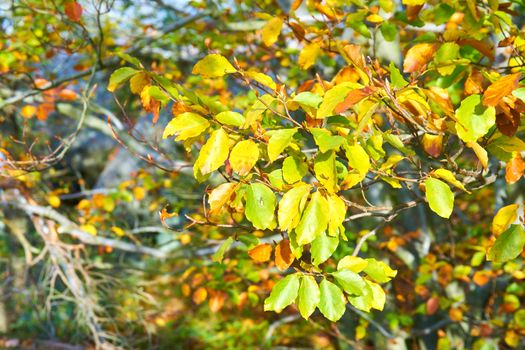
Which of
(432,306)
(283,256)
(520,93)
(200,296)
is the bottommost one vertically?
(432,306)

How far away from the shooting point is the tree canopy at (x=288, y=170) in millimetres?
1399

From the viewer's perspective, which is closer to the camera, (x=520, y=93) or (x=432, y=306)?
(x=520, y=93)

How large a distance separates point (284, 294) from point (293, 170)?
0.34 meters

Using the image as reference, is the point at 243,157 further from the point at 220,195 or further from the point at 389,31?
the point at 389,31

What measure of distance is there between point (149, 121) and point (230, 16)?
384 cm

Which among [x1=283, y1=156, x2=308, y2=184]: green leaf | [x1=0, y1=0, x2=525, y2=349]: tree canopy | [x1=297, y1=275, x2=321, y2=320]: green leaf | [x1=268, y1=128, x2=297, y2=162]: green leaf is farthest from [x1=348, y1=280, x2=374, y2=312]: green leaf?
[x1=268, y1=128, x2=297, y2=162]: green leaf

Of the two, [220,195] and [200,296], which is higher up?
[220,195]

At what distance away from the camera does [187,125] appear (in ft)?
4.43

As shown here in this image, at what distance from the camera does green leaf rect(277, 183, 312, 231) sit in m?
1.32

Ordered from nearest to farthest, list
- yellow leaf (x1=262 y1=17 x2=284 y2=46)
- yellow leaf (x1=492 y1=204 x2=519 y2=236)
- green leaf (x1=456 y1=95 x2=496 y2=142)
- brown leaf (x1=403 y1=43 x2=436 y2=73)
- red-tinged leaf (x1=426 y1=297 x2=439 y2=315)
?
green leaf (x1=456 y1=95 x2=496 y2=142) → yellow leaf (x1=492 y1=204 x2=519 y2=236) → brown leaf (x1=403 y1=43 x2=436 y2=73) → yellow leaf (x1=262 y1=17 x2=284 y2=46) → red-tinged leaf (x1=426 y1=297 x2=439 y2=315)

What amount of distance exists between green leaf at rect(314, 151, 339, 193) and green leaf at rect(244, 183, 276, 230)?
0.50 feet

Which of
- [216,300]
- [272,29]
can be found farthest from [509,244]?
[216,300]

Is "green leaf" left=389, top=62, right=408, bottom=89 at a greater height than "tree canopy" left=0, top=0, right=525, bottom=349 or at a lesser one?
greater

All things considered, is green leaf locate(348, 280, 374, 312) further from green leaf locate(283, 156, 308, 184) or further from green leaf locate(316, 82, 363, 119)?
green leaf locate(316, 82, 363, 119)
